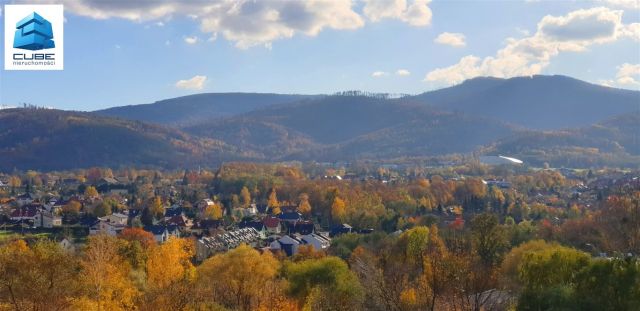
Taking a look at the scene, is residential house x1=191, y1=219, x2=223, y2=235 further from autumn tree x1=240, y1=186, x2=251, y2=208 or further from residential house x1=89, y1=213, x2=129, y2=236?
autumn tree x1=240, y1=186, x2=251, y2=208

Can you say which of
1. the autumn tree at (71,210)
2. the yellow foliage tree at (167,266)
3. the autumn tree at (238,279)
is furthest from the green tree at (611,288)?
the autumn tree at (71,210)

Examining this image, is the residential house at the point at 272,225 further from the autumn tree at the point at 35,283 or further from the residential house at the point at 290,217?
the autumn tree at the point at 35,283

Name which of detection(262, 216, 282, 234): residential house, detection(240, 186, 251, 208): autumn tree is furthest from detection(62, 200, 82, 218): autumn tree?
detection(240, 186, 251, 208): autumn tree

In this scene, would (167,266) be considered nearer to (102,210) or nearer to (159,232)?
(159,232)

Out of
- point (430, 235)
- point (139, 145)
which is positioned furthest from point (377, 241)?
point (139, 145)

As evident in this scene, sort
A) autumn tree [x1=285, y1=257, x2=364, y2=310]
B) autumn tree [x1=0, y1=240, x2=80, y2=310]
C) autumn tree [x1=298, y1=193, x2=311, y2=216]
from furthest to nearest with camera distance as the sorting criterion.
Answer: autumn tree [x1=298, y1=193, x2=311, y2=216] → autumn tree [x1=285, y1=257, x2=364, y2=310] → autumn tree [x1=0, y1=240, x2=80, y2=310]

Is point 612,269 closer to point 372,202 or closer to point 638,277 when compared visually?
point 638,277
